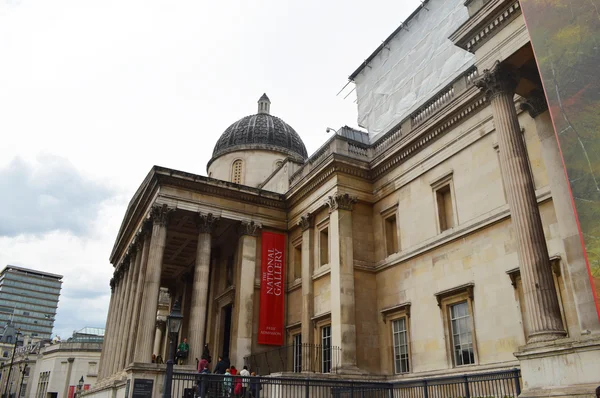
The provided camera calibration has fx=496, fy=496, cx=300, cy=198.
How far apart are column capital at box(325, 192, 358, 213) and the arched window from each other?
11969 millimetres

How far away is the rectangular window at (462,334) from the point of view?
15773 mm

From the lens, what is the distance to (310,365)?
66.9 feet

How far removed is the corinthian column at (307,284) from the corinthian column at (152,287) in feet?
20.6

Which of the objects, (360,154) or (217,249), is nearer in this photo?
(360,154)

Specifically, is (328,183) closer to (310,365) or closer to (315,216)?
(315,216)

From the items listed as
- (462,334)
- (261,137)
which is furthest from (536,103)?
(261,137)

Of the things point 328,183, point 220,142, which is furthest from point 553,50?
point 220,142

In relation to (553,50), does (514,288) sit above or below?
below

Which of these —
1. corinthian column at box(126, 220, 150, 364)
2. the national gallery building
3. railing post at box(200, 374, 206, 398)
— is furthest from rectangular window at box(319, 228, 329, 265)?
railing post at box(200, 374, 206, 398)

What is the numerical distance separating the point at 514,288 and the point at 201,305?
13.1 metres

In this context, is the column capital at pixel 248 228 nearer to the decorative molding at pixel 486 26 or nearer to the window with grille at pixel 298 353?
the window with grille at pixel 298 353

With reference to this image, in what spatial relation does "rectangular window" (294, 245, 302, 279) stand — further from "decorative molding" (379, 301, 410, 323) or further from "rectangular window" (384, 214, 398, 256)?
"decorative molding" (379, 301, 410, 323)

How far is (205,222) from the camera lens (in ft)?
76.4

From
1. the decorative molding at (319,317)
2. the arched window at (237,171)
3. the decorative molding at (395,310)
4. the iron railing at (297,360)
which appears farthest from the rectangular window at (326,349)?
the arched window at (237,171)
